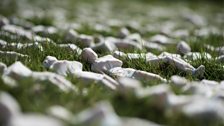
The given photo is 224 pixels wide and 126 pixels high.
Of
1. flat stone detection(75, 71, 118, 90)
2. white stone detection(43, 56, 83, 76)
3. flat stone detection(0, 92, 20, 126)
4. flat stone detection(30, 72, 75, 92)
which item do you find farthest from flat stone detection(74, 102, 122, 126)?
white stone detection(43, 56, 83, 76)

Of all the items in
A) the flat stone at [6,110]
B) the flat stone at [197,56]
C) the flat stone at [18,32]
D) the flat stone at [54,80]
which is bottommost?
the flat stone at [18,32]

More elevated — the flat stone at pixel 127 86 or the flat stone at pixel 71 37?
the flat stone at pixel 127 86

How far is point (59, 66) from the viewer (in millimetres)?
2592

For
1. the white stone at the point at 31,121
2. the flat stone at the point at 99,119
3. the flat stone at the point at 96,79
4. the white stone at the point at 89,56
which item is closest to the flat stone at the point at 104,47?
the white stone at the point at 89,56

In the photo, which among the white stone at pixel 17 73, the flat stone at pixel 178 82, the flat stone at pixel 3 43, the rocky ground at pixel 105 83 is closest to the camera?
the rocky ground at pixel 105 83

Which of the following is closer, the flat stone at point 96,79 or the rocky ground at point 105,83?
the rocky ground at point 105,83

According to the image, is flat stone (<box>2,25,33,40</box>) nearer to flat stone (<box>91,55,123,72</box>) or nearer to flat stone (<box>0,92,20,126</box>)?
flat stone (<box>91,55,123,72</box>)

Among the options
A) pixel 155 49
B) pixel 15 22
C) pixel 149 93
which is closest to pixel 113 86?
pixel 149 93

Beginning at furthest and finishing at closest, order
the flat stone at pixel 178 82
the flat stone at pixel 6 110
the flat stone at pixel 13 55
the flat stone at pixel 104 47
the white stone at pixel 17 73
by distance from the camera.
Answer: the flat stone at pixel 104 47
the flat stone at pixel 13 55
the flat stone at pixel 178 82
the white stone at pixel 17 73
the flat stone at pixel 6 110

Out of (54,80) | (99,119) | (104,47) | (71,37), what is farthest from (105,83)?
(71,37)

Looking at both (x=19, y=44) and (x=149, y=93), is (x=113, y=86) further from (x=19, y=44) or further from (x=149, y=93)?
(x=19, y=44)

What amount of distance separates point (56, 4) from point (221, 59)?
4870 millimetres

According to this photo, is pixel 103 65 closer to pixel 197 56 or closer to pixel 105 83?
pixel 105 83

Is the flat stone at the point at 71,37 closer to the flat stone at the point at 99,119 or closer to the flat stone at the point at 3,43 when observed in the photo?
the flat stone at the point at 3,43
